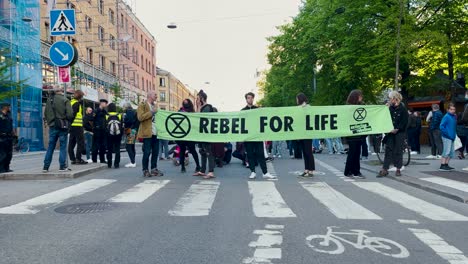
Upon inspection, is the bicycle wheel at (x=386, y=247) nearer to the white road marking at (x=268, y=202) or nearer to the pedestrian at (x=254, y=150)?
the white road marking at (x=268, y=202)

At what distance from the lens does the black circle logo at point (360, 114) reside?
1089cm

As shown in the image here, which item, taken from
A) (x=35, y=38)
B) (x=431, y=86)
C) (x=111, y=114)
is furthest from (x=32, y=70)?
(x=431, y=86)

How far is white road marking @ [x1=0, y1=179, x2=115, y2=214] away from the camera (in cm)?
609

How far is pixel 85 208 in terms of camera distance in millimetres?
6281

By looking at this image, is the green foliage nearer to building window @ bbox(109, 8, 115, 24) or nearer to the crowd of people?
Answer: the crowd of people

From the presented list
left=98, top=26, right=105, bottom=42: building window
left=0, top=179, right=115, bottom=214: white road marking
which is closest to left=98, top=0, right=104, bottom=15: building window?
left=98, top=26, right=105, bottom=42: building window

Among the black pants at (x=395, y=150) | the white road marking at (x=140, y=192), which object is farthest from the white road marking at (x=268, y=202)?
the black pants at (x=395, y=150)

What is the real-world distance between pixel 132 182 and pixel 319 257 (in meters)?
5.89

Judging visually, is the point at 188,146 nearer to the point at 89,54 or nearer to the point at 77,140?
the point at 77,140

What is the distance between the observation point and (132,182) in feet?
30.2

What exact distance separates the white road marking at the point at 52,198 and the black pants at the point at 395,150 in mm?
6268

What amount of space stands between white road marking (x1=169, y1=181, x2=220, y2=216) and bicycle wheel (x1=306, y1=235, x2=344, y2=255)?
1718mm

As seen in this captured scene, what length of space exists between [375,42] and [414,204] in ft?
49.3

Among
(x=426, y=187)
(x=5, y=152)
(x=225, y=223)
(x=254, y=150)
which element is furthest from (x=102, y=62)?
(x=225, y=223)
